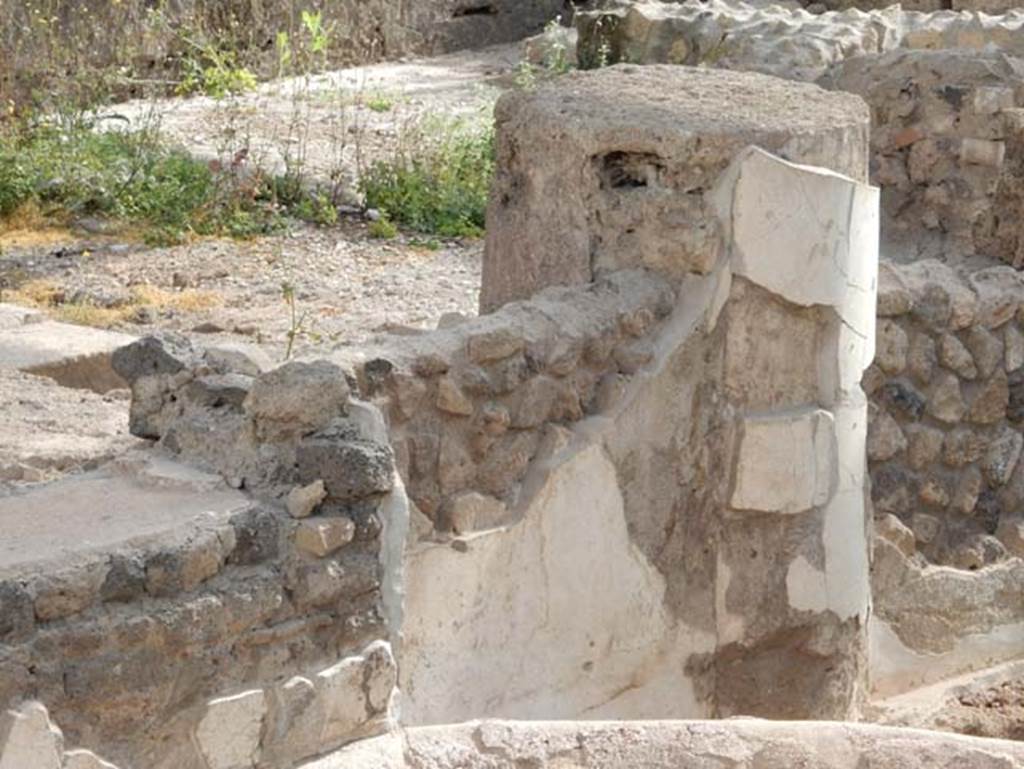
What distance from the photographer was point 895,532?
17.8 feet

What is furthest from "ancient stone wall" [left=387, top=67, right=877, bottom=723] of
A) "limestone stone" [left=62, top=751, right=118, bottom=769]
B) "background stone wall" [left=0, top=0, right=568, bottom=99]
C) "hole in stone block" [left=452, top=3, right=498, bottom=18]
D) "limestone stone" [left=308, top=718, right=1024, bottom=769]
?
"hole in stone block" [left=452, top=3, right=498, bottom=18]

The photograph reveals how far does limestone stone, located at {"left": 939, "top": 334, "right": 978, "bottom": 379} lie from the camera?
217 inches

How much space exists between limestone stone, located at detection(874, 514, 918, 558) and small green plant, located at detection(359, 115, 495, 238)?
146 inches

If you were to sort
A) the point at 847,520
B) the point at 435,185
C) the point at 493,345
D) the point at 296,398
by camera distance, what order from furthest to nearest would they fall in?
the point at 435,185 → the point at 847,520 → the point at 493,345 → the point at 296,398

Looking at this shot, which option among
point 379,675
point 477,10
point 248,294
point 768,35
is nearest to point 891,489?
point 379,675

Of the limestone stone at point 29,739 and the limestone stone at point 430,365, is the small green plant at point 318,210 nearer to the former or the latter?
the limestone stone at point 430,365

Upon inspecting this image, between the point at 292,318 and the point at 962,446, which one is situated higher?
the point at 962,446

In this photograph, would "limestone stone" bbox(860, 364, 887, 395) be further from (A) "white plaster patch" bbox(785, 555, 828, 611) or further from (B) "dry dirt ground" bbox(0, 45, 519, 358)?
(B) "dry dirt ground" bbox(0, 45, 519, 358)

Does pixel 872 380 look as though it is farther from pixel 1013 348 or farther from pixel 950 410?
pixel 1013 348

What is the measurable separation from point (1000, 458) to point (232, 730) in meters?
2.75

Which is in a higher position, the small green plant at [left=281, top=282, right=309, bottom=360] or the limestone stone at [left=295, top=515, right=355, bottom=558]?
the limestone stone at [left=295, top=515, right=355, bottom=558]

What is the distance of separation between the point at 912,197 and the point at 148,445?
12.0ft

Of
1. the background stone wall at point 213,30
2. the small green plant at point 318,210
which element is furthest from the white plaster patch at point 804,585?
the background stone wall at point 213,30

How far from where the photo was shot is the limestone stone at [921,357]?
5.48 metres
